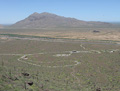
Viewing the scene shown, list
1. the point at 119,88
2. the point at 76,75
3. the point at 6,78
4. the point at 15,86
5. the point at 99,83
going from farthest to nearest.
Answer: the point at 76,75 → the point at 99,83 → the point at 119,88 → the point at 6,78 → the point at 15,86

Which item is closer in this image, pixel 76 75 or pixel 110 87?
pixel 110 87

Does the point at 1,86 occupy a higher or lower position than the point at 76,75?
higher

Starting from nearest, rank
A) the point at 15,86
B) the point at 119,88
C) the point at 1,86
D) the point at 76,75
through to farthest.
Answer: the point at 1,86 → the point at 15,86 → the point at 119,88 → the point at 76,75

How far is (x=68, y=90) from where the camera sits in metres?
20.8

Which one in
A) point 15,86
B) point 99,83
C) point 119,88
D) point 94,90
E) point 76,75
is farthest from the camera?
point 76,75

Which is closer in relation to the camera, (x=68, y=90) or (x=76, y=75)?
(x=68, y=90)

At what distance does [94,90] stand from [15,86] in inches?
452

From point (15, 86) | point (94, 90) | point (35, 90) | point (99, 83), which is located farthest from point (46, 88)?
point (99, 83)

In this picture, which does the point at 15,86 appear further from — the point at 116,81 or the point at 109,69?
the point at 109,69

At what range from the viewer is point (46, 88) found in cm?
1995

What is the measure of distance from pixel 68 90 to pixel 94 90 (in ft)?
14.3

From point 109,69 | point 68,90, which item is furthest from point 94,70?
Result: point 68,90

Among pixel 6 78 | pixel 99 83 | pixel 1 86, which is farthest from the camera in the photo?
pixel 99 83

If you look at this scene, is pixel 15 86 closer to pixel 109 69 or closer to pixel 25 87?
pixel 25 87
